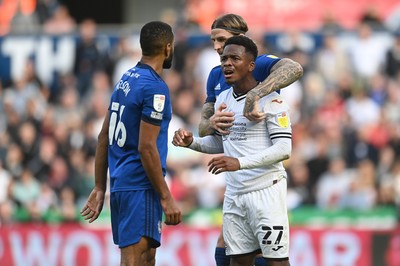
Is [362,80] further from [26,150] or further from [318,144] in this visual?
[26,150]

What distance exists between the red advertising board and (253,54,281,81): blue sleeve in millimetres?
5253

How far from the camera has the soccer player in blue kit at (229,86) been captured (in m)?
8.45

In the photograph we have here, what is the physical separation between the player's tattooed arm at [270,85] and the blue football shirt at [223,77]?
0.19 m

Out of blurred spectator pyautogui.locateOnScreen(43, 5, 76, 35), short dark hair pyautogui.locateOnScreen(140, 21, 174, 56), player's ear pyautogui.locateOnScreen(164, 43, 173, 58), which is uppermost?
blurred spectator pyautogui.locateOnScreen(43, 5, 76, 35)

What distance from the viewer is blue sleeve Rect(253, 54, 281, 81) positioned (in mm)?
8844

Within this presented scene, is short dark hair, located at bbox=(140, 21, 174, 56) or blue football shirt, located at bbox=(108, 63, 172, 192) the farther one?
short dark hair, located at bbox=(140, 21, 174, 56)

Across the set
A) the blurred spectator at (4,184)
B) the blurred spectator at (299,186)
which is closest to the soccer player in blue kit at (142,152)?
the blurred spectator at (299,186)

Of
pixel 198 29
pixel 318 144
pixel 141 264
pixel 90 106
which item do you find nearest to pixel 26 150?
pixel 90 106

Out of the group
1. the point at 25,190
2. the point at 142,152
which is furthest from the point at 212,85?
the point at 25,190

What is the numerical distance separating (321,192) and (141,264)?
26.5 ft

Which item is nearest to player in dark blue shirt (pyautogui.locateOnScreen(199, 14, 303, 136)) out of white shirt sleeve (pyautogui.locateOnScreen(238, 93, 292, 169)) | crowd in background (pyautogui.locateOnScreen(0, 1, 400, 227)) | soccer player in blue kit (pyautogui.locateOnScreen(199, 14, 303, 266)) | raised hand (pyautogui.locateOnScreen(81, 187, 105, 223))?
soccer player in blue kit (pyautogui.locateOnScreen(199, 14, 303, 266))

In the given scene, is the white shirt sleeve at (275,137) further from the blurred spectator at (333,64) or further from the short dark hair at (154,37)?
the blurred spectator at (333,64)

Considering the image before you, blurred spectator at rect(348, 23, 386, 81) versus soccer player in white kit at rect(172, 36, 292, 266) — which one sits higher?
blurred spectator at rect(348, 23, 386, 81)

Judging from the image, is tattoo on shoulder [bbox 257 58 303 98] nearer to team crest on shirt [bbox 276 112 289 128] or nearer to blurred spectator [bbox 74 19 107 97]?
team crest on shirt [bbox 276 112 289 128]
